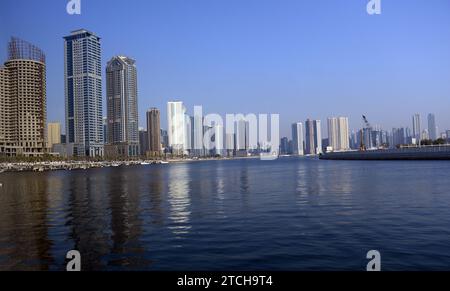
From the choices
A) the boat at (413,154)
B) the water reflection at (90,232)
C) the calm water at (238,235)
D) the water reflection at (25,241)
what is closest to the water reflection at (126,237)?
the calm water at (238,235)

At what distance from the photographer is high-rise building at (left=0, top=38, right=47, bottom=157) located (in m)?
148

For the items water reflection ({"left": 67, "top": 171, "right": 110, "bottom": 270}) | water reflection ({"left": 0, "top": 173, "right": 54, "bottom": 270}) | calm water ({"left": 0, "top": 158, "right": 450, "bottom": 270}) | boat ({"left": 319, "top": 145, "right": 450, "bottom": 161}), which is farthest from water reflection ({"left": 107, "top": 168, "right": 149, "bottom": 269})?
boat ({"left": 319, "top": 145, "right": 450, "bottom": 161})

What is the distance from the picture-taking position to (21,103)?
6388 inches

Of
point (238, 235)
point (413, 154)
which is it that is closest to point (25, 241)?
point (238, 235)

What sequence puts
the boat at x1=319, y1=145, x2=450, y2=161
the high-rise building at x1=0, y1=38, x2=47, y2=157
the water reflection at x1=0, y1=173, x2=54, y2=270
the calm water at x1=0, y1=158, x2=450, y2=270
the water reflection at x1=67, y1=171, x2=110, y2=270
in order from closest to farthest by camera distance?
the calm water at x1=0, y1=158, x2=450, y2=270
the water reflection at x1=0, y1=173, x2=54, y2=270
the water reflection at x1=67, y1=171, x2=110, y2=270
the boat at x1=319, y1=145, x2=450, y2=161
the high-rise building at x1=0, y1=38, x2=47, y2=157

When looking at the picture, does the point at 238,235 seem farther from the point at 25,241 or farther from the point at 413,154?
the point at 413,154

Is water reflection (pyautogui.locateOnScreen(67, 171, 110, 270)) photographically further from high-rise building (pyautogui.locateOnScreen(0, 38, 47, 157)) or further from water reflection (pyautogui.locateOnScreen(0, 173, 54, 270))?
high-rise building (pyautogui.locateOnScreen(0, 38, 47, 157))

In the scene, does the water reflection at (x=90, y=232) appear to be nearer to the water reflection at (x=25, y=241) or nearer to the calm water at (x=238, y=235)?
the calm water at (x=238, y=235)

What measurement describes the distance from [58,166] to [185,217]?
177520mm

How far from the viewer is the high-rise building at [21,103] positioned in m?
148

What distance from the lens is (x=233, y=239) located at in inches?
657

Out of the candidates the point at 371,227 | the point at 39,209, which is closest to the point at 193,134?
the point at 39,209

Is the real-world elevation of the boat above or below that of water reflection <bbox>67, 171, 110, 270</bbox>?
above

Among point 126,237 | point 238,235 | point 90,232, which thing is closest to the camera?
point 238,235
